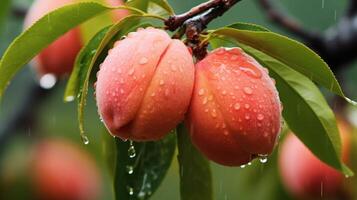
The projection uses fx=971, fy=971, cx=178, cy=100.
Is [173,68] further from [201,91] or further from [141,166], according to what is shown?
[141,166]

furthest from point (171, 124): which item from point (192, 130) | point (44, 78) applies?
point (44, 78)

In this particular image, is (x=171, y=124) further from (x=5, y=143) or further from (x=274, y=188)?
(x=5, y=143)

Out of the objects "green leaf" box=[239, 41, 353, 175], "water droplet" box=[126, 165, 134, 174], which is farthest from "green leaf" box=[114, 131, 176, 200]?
"green leaf" box=[239, 41, 353, 175]

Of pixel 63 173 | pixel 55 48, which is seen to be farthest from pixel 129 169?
pixel 63 173

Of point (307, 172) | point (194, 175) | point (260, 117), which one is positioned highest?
point (260, 117)

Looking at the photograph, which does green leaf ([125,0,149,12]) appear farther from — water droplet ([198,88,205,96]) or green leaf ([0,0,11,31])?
green leaf ([0,0,11,31])

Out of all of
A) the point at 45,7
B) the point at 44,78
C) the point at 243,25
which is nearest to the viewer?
the point at 243,25
